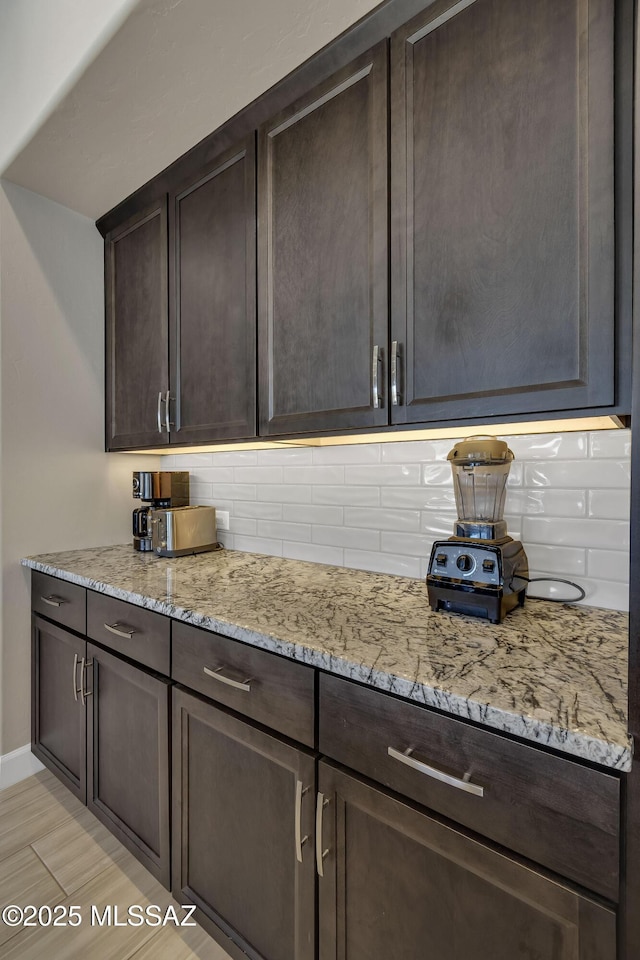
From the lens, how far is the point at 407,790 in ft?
2.62

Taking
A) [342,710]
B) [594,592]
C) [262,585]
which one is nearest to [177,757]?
[262,585]

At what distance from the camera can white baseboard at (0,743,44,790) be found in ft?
6.01

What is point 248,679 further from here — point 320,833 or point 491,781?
point 491,781

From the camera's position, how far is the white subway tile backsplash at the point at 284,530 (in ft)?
5.91

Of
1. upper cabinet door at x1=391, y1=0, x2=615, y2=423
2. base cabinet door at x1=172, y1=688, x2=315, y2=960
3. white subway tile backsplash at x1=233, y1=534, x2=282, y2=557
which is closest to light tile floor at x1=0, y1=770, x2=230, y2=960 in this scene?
base cabinet door at x1=172, y1=688, x2=315, y2=960

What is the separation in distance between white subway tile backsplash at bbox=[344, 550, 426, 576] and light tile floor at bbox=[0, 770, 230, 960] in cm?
114

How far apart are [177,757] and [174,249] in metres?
1.78

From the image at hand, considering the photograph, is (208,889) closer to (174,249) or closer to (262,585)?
(262,585)

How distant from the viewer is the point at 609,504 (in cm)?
116

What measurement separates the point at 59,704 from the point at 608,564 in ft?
6.55

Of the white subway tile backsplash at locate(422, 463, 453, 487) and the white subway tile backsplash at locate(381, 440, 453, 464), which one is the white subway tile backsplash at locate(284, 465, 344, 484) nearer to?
the white subway tile backsplash at locate(381, 440, 453, 464)

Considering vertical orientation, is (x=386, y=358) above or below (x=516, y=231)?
below

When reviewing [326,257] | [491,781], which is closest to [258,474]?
[326,257]

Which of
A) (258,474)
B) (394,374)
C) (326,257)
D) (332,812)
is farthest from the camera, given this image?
(258,474)
